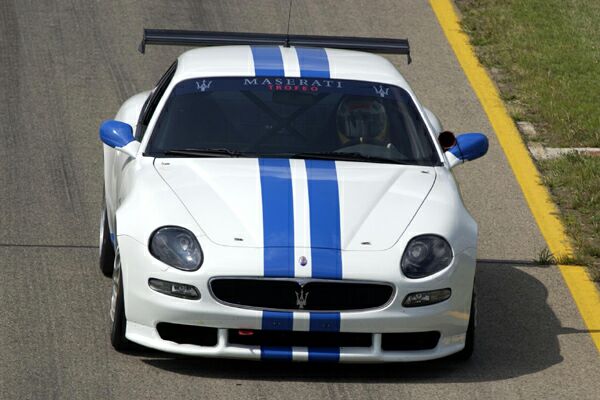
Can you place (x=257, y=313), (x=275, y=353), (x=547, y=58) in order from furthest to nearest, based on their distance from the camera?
(x=547, y=58) → (x=275, y=353) → (x=257, y=313)

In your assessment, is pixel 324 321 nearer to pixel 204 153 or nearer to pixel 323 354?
pixel 323 354

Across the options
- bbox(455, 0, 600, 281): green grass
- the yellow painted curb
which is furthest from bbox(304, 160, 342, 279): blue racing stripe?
bbox(455, 0, 600, 281): green grass

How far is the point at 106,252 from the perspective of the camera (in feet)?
28.7

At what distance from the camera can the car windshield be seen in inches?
321

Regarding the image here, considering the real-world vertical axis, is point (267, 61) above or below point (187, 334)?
above

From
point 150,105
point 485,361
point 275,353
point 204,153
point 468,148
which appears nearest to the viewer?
point 275,353

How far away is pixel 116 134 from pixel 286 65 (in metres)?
1.10

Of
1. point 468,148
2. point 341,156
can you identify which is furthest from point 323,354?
point 468,148

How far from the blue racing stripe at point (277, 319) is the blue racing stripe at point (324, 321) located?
0.10 metres

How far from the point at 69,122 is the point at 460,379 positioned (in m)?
5.45

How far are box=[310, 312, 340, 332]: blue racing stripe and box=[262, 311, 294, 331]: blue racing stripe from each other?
0.10 metres

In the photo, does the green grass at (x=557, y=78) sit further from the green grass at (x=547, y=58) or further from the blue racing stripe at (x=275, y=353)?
the blue racing stripe at (x=275, y=353)

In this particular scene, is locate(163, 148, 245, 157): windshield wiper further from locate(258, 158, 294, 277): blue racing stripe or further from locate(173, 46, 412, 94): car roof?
locate(173, 46, 412, 94): car roof

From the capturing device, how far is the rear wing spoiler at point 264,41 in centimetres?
941
